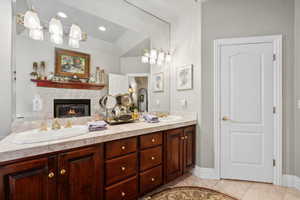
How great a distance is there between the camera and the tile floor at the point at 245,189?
6.61 feet

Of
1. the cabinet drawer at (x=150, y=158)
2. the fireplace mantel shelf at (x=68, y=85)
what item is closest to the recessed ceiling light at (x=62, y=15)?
the fireplace mantel shelf at (x=68, y=85)

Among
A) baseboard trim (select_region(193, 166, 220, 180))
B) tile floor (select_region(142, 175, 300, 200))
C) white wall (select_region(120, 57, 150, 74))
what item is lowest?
tile floor (select_region(142, 175, 300, 200))

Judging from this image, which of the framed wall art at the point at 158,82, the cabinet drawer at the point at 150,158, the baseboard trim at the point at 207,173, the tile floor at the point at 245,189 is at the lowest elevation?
the tile floor at the point at 245,189

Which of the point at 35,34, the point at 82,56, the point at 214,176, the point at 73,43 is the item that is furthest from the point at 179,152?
the point at 35,34

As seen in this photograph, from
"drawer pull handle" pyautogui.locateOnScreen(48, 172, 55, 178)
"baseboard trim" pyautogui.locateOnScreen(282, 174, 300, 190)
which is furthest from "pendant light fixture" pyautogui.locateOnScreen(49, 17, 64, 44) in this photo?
"baseboard trim" pyautogui.locateOnScreen(282, 174, 300, 190)

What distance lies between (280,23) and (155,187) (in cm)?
282

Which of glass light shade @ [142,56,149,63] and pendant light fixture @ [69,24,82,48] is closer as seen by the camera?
pendant light fixture @ [69,24,82,48]

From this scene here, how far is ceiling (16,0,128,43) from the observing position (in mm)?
1749

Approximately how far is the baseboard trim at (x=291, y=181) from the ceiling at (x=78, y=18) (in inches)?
121

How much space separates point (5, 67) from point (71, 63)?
0.61 metres

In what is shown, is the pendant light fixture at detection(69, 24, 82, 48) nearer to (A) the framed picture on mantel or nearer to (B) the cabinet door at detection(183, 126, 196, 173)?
(A) the framed picture on mantel

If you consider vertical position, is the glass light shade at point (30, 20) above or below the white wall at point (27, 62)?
above

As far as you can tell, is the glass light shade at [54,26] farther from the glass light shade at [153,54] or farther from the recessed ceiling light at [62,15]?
the glass light shade at [153,54]

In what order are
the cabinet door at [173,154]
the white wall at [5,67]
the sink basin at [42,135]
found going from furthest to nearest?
1. the cabinet door at [173,154]
2. the white wall at [5,67]
3. the sink basin at [42,135]
